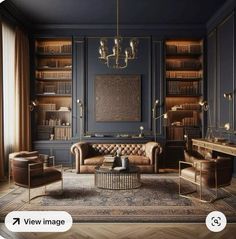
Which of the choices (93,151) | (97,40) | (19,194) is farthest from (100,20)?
Answer: (19,194)

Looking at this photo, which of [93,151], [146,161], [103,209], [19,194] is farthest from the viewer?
[93,151]

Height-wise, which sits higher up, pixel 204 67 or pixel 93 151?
pixel 204 67

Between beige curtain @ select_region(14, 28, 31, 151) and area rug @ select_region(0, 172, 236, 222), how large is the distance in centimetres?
126

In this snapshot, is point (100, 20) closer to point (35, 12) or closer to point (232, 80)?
point (35, 12)

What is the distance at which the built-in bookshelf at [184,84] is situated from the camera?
4.96m

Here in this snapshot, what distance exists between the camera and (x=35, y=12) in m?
4.41

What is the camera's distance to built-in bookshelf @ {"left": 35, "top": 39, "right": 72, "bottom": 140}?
4.98 m

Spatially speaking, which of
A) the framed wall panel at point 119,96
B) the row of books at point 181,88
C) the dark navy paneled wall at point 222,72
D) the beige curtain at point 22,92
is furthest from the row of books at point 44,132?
the dark navy paneled wall at point 222,72

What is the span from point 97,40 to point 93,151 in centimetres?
195

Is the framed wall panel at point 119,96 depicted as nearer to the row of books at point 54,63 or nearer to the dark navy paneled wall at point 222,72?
the row of books at point 54,63

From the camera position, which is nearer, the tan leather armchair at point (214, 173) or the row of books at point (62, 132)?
the tan leather armchair at point (214, 173)

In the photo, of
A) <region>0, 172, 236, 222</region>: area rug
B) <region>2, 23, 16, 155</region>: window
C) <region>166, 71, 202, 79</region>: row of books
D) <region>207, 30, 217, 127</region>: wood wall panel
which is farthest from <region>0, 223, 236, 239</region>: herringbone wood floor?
<region>166, 71, 202, 79</region>: row of books

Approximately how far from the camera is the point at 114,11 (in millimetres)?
4363

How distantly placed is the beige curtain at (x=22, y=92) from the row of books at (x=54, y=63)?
396 mm
